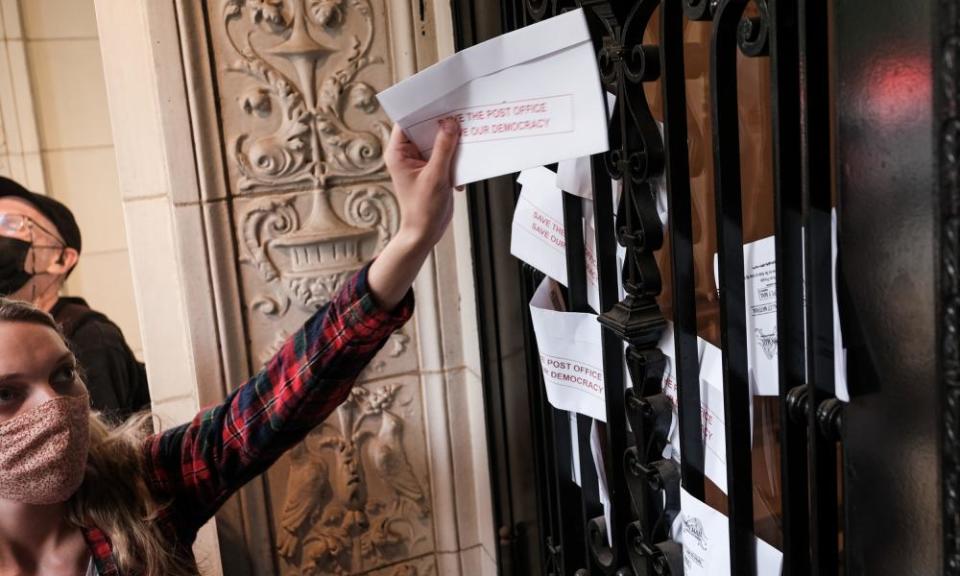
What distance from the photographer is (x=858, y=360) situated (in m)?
0.53

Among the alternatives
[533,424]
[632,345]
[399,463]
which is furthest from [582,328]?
[399,463]

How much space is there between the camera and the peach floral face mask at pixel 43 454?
88 centimetres

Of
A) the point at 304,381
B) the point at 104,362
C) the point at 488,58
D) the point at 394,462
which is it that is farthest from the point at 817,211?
the point at 104,362

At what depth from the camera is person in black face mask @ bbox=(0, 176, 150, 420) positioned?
5.49ft

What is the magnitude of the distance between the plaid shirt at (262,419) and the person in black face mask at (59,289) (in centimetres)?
62

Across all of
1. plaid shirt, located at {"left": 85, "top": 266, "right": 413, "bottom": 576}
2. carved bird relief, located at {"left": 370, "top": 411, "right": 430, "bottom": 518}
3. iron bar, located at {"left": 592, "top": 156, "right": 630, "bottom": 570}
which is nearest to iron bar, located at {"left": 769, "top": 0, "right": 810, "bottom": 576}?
iron bar, located at {"left": 592, "top": 156, "right": 630, "bottom": 570}

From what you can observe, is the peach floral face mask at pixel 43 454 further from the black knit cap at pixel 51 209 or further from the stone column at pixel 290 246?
the black knit cap at pixel 51 209

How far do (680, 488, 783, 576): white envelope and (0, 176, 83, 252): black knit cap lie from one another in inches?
59.3

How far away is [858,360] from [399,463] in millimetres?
953

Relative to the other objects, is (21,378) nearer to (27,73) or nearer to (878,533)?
(878,533)

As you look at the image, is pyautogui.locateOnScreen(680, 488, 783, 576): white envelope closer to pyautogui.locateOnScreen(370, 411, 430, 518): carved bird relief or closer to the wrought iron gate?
the wrought iron gate

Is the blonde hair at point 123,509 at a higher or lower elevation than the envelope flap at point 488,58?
lower

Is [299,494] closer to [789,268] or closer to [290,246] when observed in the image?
[290,246]

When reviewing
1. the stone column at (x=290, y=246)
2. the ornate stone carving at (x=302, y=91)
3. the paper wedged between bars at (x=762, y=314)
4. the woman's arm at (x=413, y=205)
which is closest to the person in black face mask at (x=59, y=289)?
the stone column at (x=290, y=246)
